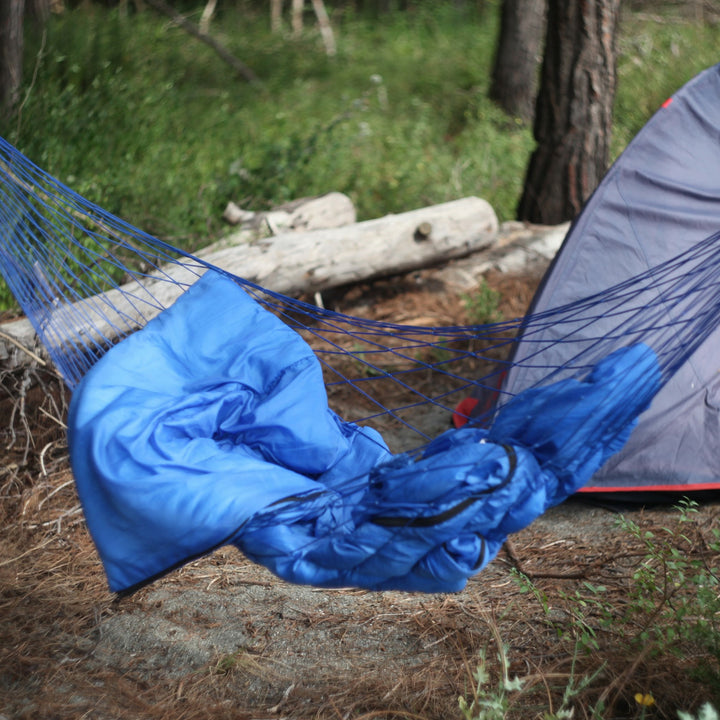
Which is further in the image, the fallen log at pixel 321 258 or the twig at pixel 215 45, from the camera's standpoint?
the twig at pixel 215 45

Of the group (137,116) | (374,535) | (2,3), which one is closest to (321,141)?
(137,116)

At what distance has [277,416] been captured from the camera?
77.2 inches

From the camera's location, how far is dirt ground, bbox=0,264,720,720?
65.6 inches

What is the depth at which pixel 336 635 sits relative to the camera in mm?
2010

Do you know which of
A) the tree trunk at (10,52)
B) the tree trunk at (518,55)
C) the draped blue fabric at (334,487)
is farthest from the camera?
the tree trunk at (518,55)

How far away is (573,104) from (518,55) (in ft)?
8.40

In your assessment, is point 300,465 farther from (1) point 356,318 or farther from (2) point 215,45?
(2) point 215,45

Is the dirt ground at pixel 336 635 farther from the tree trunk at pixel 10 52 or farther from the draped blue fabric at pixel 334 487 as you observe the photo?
the tree trunk at pixel 10 52

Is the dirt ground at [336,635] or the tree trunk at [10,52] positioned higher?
the tree trunk at [10,52]

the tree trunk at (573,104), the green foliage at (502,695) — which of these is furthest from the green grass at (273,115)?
the green foliage at (502,695)

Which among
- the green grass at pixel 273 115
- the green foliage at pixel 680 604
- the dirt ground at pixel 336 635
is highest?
the green grass at pixel 273 115

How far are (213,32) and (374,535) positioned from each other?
745cm

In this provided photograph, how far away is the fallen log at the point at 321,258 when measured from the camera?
289 centimetres

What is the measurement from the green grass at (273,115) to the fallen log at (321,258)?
46cm
